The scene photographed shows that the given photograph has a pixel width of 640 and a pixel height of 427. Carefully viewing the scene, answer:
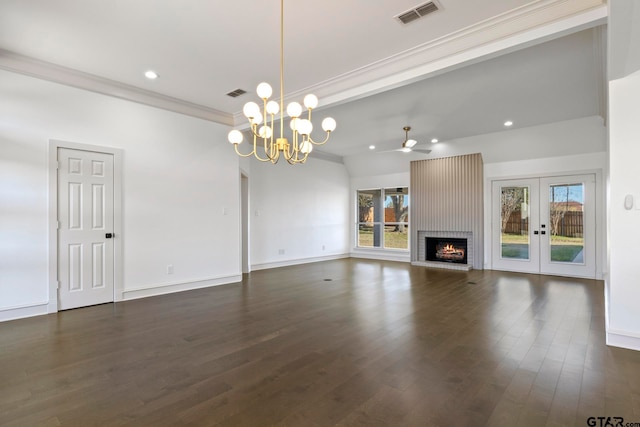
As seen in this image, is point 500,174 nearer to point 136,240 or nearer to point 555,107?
point 555,107

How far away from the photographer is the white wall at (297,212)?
24.9ft

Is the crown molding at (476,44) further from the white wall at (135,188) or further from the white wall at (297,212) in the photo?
the white wall at (297,212)

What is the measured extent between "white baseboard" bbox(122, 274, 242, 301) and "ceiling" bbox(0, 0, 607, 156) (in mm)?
2987

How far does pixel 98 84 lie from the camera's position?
445 centimetres

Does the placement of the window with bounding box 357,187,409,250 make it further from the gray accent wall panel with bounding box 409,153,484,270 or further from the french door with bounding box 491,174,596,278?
the french door with bounding box 491,174,596,278

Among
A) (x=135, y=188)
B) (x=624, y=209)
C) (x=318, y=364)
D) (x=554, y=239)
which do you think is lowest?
(x=318, y=364)

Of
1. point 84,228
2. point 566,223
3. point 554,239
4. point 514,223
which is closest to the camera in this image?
point 84,228

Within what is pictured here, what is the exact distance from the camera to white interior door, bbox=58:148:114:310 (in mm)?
4227

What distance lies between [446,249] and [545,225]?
7.48ft

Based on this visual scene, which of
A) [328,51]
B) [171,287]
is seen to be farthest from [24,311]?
[328,51]

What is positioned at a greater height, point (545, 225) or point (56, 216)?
point (56, 216)

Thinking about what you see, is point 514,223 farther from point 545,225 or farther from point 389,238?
point 389,238

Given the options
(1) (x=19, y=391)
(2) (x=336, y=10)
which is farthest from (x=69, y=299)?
(2) (x=336, y=10)

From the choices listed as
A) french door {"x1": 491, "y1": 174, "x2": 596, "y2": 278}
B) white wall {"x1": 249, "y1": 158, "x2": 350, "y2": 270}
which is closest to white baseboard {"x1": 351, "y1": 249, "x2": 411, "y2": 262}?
white wall {"x1": 249, "y1": 158, "x2": 350, "y2": 270}
